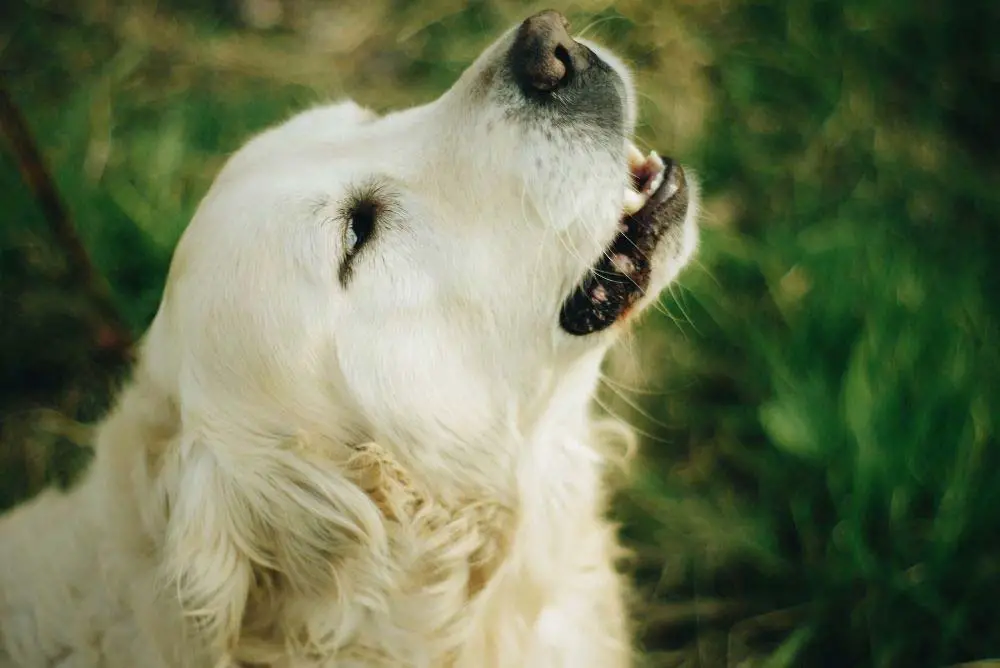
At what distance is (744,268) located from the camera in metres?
2.48

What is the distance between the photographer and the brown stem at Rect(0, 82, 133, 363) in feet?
7.13

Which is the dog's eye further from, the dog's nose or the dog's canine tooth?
the dog's canine tooth

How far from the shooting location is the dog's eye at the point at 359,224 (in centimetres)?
148

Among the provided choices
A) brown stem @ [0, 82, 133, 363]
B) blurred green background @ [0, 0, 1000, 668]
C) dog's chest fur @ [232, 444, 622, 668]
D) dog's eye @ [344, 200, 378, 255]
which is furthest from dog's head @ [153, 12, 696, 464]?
brown stem @ [0, 82, 133, 363]

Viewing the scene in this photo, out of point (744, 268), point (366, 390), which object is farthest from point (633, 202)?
point (744, 268)

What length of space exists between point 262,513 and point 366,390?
0.91ft

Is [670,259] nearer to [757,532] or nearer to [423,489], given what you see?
[423,489]

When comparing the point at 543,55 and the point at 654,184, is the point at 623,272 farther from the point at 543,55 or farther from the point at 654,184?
the point at 543,55

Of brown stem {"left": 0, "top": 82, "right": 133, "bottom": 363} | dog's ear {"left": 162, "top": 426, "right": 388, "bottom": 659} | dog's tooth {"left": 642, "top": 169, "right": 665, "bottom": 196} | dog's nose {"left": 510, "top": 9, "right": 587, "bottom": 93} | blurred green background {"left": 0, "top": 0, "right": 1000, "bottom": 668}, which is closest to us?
dog's ear {"left": 162, "top": 426, "right": 388, "bottom": 659}

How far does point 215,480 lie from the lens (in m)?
1.43

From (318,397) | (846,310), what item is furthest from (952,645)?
(318,397)

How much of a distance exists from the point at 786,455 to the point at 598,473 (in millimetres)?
500

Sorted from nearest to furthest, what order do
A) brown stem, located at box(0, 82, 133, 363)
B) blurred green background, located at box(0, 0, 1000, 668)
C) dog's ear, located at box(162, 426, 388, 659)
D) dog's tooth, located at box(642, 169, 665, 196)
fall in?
dog's ear, located at box(162, 426, 388, 659) < dog's tooth, located at box(642, 169, 665, 196) < blurred green background, located at box(0, 0, 1000, 668) < brown stem, located at box(0, 82, 133, 363)

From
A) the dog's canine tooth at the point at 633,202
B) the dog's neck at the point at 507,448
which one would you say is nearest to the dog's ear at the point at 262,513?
the dog's neck at the point at 507,448
